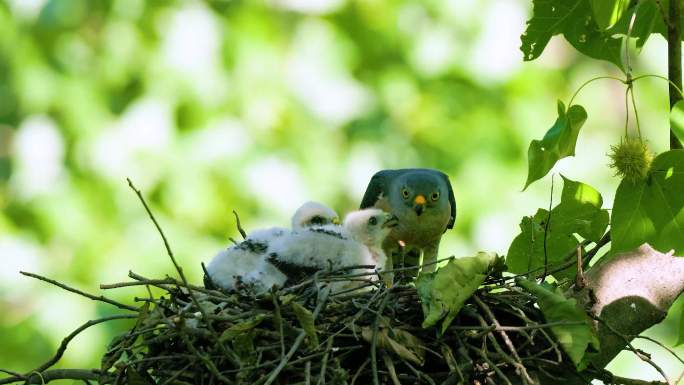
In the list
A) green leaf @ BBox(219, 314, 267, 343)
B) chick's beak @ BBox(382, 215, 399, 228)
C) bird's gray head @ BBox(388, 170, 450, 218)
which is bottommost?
green leaf @ BBox(219, 314, 267, 343)

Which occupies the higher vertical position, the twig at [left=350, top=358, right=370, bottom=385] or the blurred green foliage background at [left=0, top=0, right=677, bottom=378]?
the blurred green foliage background at [left=0, top=0, right=677, bottom=378]

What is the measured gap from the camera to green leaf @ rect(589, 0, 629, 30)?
3.41m

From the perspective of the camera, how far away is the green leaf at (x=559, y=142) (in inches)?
139

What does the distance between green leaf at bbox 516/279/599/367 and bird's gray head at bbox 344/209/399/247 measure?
4.29 ft

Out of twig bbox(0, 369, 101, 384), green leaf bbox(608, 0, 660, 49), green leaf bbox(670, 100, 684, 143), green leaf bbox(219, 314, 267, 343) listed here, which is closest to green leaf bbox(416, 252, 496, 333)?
green leaf bbox(219, 314, 267, 343)

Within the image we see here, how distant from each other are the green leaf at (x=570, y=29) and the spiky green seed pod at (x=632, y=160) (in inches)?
17.4

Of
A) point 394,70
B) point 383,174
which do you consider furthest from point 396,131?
point 383,174

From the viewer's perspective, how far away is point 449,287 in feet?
11.5

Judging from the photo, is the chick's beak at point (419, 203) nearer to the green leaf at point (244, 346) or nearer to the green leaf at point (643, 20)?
the green leaf at point (643, 20)

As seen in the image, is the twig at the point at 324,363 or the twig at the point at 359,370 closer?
the twig at the point at 324,363

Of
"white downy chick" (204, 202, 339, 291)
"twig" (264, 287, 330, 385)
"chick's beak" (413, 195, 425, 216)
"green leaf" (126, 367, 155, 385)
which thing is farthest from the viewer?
"chick's beak" (413, 195, 425, 216)

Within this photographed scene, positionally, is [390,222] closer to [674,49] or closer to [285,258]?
[285,258]

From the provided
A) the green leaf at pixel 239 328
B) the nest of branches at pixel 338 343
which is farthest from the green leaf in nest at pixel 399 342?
the green leaf at pixel 239 328

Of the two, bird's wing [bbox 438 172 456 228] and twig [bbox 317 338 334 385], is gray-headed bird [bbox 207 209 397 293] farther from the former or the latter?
bird's wing [bbox 438 172 456 228]
